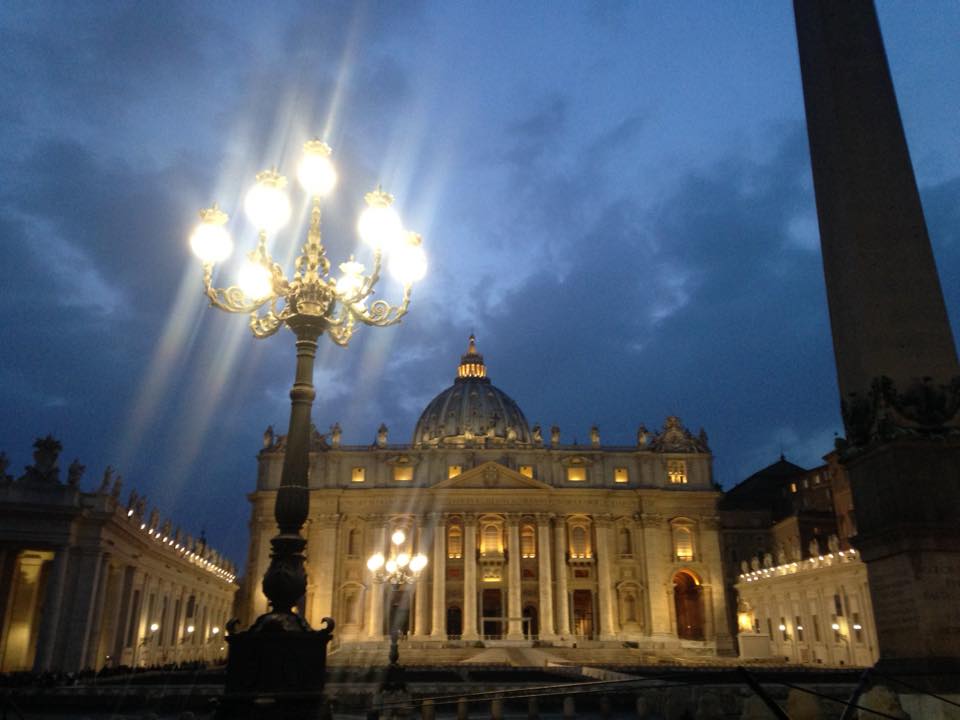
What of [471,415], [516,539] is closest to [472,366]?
[471,415]

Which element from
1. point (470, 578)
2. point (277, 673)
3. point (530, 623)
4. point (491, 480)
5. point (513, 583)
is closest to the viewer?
point (277, 673)

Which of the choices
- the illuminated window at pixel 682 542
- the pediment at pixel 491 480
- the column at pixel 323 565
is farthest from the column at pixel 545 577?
the column at pixel 323 565

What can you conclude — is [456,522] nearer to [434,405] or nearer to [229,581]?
[229,581]

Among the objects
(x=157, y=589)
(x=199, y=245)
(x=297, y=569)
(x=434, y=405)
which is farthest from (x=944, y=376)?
(x=434, y=405)

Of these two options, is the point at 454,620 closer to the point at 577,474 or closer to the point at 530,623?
the point at 530,623

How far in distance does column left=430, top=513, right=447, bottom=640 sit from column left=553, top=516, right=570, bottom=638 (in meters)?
10.3

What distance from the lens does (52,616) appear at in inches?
1171

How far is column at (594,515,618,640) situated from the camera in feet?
224

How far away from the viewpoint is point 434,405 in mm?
105750

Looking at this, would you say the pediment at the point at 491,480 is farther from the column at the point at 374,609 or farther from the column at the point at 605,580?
the column at the point at 374,609

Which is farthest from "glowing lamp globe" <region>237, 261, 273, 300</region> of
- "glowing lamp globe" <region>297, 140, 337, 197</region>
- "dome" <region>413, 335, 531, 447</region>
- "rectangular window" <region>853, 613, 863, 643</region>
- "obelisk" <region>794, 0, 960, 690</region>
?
"dome" <region>413, 335, 531, 447</region>

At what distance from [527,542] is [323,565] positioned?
19.1 metres

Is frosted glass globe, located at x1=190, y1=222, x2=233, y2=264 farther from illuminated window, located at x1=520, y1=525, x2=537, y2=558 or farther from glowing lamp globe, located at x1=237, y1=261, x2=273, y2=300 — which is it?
illuminated window, located at x1=520, y1=525, x2=537, y2=558

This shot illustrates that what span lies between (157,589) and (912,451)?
44790 mm
